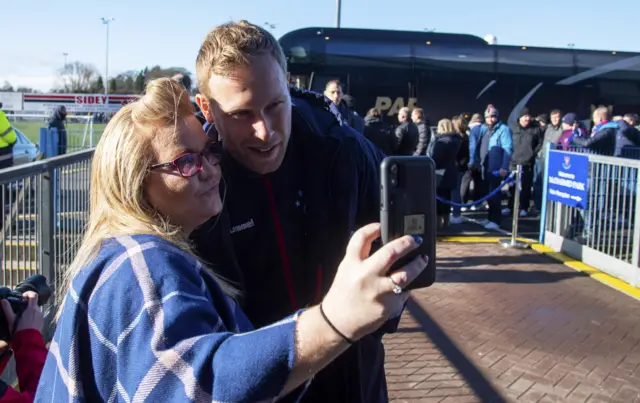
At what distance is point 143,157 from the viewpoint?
1.39 meters

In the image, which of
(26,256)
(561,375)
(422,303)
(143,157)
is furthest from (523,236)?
(143,157)

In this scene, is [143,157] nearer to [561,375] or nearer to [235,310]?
[235,310]

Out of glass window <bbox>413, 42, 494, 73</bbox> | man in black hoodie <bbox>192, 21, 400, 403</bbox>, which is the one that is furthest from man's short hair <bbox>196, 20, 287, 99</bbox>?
glass window <bbox>413, 42, 494, 73</bbox>

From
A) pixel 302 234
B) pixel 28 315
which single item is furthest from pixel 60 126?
pixel 302 234

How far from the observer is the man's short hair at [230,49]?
5.79 feet

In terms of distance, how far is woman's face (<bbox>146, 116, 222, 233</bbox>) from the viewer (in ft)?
4.66

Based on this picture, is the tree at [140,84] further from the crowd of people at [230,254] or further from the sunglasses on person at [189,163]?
the sunglasses on person at [189,163]

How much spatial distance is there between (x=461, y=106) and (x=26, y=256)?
1321 cm

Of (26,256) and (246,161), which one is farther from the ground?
(246,161)

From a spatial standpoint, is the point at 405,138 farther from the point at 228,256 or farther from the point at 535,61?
the point at 228,256

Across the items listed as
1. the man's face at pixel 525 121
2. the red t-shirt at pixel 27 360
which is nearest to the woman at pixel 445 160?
the man's face at pixel 525 121

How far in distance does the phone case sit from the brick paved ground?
10.4 feet

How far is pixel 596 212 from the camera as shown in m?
7.72

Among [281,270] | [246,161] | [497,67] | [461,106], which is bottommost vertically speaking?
[281,270]
